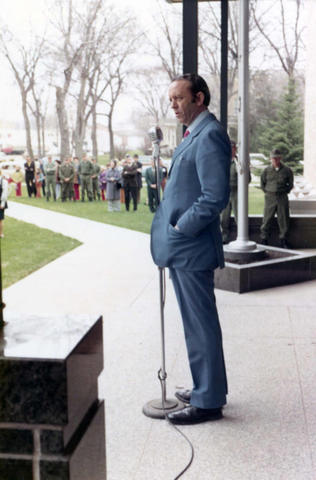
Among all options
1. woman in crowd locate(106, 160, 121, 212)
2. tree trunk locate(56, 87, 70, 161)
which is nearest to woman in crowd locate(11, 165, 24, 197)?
tree trunk locate(56, 87, 70, 161)

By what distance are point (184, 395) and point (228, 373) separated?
1.90 ft

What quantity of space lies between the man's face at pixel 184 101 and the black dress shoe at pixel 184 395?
153 centimetres

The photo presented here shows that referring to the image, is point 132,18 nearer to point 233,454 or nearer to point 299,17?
point 299,17

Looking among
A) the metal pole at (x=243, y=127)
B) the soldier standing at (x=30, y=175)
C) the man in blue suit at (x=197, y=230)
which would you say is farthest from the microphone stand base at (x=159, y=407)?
the soldier standing at (x=30, y=175)

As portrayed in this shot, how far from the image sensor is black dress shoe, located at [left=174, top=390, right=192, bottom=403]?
11.5 ft

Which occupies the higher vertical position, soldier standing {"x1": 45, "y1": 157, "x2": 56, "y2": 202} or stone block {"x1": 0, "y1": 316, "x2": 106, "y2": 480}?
stone block {"x1": 0, "y1": 316, "x2": 106, "y2": 480}

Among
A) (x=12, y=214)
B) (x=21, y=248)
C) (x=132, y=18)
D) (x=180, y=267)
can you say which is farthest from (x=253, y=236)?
(x=132, y=18)

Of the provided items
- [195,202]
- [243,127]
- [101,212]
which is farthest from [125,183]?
[195,202]

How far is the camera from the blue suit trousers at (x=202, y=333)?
3156 millimetres

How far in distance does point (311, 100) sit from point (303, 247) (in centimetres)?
984

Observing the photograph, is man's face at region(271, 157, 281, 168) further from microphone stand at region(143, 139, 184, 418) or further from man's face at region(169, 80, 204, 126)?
man's face at region(169, 80, 204, 126)

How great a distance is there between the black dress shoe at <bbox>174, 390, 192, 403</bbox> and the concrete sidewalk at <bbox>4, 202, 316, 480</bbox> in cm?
17

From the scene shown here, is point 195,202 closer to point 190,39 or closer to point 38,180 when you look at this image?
point 190,39

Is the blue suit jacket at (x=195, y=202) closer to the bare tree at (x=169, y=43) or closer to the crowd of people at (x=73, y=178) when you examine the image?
the crowd of people at (x=73, y=178)
